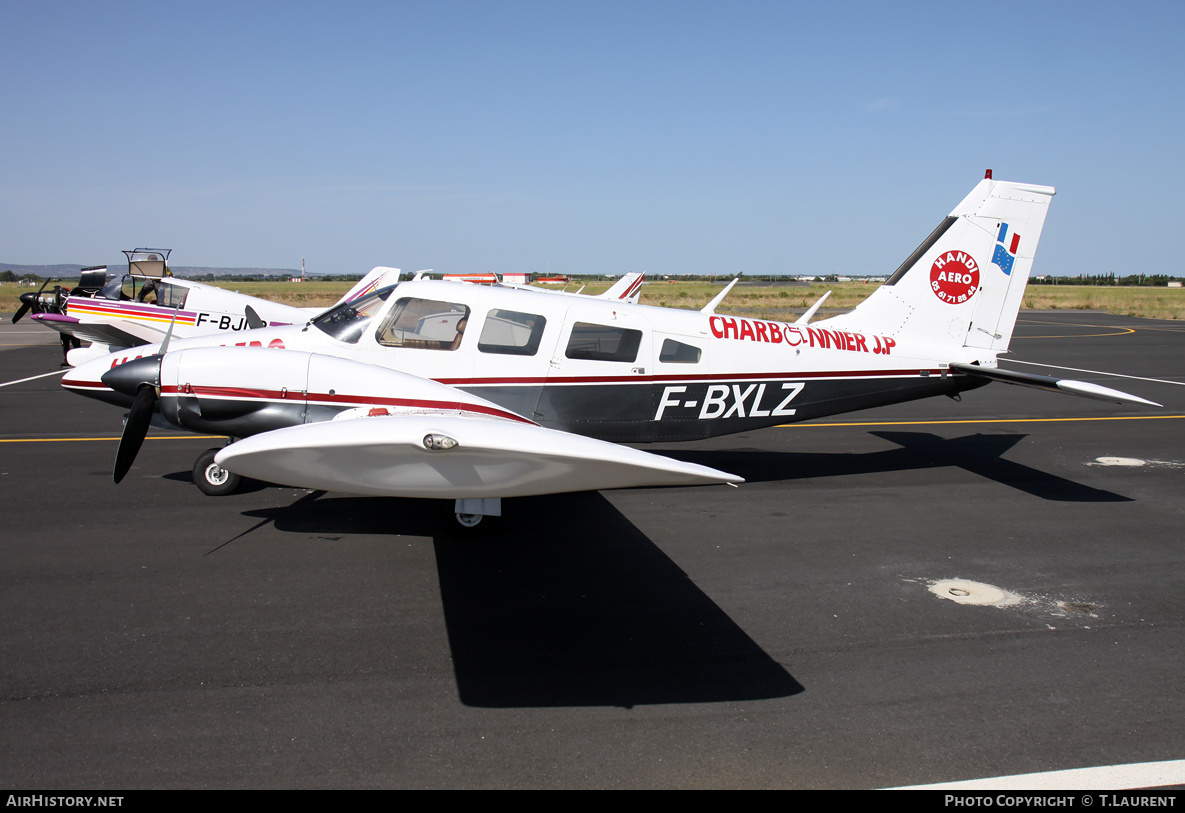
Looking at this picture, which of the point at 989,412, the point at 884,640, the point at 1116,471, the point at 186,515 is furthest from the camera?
the point at 989,412

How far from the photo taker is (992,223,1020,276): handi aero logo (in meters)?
9.23

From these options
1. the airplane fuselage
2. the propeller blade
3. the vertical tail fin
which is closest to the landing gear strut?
the airplane fuselage

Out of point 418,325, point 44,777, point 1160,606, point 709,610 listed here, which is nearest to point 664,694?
point 709,610

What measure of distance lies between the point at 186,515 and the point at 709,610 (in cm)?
528

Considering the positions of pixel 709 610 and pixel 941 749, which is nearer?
pixel 941 749

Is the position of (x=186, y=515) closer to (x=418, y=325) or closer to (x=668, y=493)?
(x=418, y=325)

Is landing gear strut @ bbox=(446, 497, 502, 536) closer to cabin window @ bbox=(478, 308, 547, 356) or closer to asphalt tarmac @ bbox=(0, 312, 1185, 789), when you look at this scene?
asphalt tarmac @ bbox=(0, 312, 1185, 789)

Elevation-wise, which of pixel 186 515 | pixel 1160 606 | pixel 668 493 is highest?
pixel 1160 606

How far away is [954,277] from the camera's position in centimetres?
920

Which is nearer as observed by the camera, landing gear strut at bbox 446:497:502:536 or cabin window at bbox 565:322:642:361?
landing gear strut at bbox 446:497:502:536

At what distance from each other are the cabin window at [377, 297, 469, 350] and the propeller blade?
2.10 m

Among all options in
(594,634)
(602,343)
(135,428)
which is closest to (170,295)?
(135,428)

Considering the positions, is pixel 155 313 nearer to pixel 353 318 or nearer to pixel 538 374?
pixel 353 318

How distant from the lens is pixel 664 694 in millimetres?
4445
